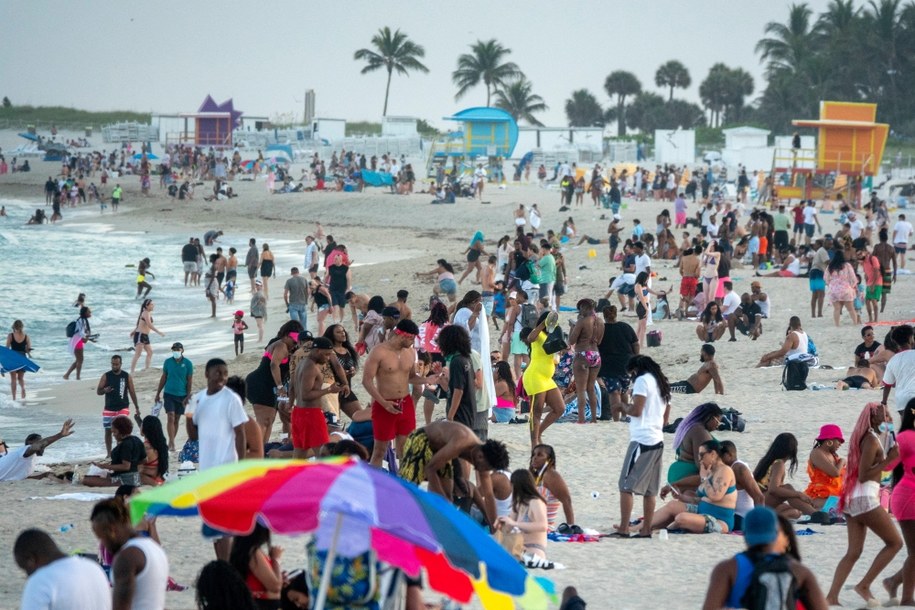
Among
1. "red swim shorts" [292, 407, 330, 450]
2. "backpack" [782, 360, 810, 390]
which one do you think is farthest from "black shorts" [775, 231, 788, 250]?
"red swim shorts" [292, 407, 330, 450]

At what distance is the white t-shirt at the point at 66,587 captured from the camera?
205 inches

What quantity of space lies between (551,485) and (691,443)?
1.31m

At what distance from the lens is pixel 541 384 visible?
38.7 feet

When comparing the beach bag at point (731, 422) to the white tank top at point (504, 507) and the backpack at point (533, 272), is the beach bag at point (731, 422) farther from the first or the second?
the backpack at point (533, 272)

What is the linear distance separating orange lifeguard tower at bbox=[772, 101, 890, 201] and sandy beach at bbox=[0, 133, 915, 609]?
433cm

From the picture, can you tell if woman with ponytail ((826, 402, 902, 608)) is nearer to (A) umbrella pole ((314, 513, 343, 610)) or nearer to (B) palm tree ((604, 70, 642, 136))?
(A) umbrella pole ((314, 513, 343, 610))

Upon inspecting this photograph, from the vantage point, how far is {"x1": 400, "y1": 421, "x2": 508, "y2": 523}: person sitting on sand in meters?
7.96

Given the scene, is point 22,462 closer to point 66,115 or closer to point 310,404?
point 310,404

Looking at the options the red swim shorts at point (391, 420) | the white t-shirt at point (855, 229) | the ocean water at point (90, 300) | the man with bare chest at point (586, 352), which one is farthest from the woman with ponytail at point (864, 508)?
the white t-shirt at point (855, 229)

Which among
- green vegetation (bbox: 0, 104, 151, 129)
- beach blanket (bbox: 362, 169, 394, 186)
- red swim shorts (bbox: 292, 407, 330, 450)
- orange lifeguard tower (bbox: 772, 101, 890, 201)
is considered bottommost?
red swim shorts (bbox: 292, 407, 330, 450)

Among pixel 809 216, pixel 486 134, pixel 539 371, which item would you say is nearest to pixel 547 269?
pixel 539 371

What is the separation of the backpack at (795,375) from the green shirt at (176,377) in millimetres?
6980

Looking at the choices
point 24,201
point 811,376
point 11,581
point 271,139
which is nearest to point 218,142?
point 271,139

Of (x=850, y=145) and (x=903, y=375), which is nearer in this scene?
(x=903, y=375)
